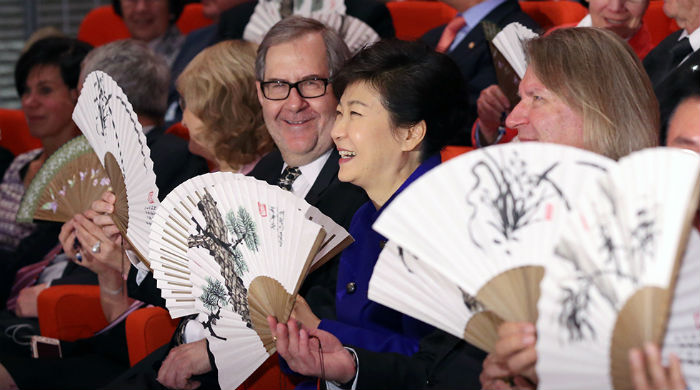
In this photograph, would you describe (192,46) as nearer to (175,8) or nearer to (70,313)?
(175,8)

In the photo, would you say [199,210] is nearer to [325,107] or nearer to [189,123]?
[325,107]

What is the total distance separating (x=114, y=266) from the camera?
2873mm

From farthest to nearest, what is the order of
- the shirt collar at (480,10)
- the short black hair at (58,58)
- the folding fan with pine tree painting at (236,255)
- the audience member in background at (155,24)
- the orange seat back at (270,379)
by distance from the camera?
the audience member in background at (155,24), the short black hair at (58,58), the shirt collar at (480,10), the orange seat back at (270,379), the folding fan with pine tree painting at (236,255)

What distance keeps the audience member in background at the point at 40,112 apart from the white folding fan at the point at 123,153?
1133 mm

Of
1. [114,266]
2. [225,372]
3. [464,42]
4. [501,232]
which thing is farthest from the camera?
[464,42]

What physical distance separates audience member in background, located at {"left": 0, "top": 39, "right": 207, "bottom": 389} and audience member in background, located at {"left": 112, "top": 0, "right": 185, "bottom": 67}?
1.55m

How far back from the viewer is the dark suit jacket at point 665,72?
2133 millimetres

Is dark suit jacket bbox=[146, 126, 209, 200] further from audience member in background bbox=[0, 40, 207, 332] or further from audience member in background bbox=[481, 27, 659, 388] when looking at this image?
audience member in background bbox=[481, 27, 659, 388]

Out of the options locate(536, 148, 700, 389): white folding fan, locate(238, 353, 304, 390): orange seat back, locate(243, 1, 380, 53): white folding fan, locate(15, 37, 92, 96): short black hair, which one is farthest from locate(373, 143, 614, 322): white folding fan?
locate(15, 37, 92, 96): short black hair

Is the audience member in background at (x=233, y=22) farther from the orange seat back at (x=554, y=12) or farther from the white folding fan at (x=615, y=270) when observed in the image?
the white folding fan at (x=615, y=270)

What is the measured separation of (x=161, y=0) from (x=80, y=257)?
2.26 m

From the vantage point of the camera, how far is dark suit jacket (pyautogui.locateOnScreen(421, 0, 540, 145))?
3.38m

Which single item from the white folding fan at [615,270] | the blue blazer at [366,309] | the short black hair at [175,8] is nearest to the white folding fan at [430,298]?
the white folding fan at [615,270]

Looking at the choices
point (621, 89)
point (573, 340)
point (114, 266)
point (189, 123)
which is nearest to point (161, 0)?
point (189, 123)
